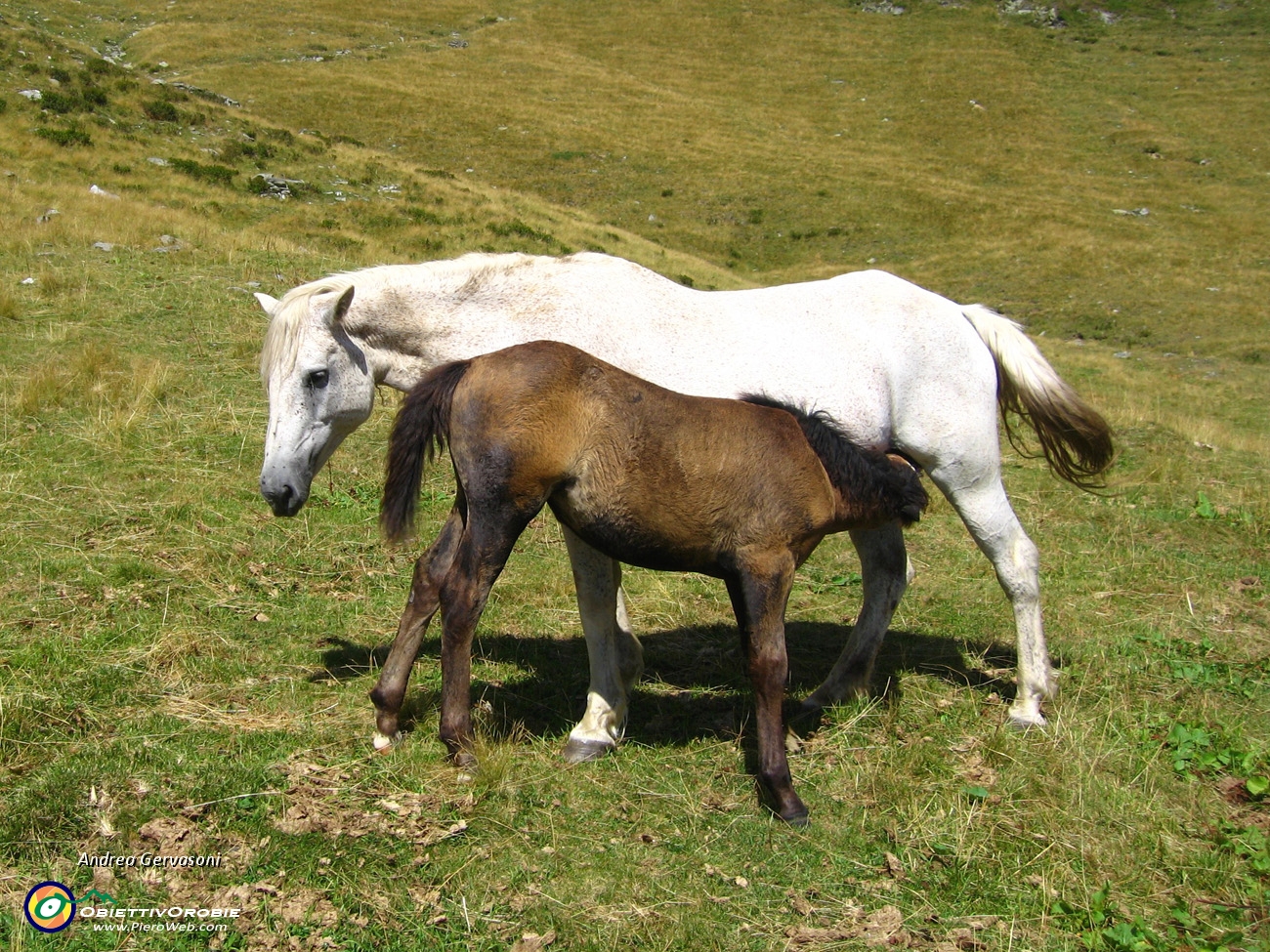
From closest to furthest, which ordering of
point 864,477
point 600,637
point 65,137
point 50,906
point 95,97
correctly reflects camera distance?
point 50,906 → point 864,477 → point 600,637 → point 65,137 → point 95,97

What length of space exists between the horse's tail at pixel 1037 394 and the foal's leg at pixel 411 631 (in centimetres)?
333

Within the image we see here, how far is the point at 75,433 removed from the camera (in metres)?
7.06

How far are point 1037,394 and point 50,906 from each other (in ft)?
17.7

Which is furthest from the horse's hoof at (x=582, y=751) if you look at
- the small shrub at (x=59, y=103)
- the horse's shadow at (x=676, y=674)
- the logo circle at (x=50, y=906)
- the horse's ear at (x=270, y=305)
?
the small shrub at (x=59, y=103)

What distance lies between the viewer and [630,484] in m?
4.01

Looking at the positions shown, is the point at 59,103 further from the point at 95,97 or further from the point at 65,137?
the point at 65,137

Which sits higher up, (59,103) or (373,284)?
(373,284)

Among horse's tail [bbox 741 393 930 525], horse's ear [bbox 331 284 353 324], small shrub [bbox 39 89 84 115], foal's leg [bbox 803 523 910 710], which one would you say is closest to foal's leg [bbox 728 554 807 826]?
horse's tail [bbox 741 393 930 525]

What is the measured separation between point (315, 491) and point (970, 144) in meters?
43.8

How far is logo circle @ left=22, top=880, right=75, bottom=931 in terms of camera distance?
301 cm

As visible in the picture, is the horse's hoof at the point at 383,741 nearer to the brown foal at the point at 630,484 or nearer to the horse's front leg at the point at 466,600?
the brown foal at the point at 630,484

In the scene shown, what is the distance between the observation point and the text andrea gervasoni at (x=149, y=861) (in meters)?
3.29

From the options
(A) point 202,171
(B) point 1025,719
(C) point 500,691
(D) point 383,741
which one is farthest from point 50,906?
(A) point 202,171

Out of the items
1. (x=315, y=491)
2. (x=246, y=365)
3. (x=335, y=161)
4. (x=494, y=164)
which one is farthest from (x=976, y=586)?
(x=494, y=164)
